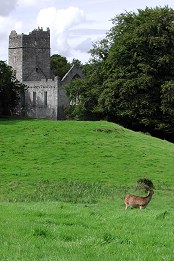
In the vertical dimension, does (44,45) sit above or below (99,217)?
above

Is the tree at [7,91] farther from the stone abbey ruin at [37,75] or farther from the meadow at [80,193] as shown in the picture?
the meadow at [80,193]

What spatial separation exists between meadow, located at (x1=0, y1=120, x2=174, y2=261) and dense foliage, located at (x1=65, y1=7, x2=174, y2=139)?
8498mm

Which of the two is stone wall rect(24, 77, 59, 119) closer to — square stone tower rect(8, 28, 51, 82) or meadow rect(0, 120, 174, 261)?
square stone tower rect(8, 28, 51, 82)

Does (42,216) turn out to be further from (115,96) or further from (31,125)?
(115,96)

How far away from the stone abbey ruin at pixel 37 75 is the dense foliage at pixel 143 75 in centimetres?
1655

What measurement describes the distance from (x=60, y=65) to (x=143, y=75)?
189ft

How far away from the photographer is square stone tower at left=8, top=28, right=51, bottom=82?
84838 millimetres

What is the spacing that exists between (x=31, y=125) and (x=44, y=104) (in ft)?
100

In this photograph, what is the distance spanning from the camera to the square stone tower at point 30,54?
8484 centimetres

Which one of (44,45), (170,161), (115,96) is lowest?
(170,161)

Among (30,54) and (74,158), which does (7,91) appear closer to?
(30,54)

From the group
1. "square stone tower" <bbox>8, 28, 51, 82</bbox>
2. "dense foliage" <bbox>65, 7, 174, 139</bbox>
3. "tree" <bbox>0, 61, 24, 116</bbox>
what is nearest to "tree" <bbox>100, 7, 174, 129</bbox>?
"dense foliage" <bbox>65, 7, 174, 139</bbox>

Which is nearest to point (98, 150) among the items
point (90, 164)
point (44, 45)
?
point (90, 164)

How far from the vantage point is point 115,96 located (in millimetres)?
56719
